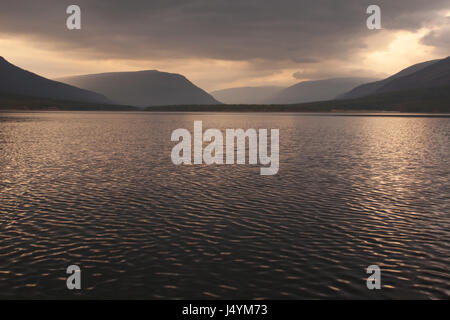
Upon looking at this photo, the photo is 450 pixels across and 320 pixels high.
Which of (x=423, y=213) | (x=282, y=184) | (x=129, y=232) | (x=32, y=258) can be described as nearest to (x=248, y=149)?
(x=282, y=184)

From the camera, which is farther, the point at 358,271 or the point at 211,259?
the point at 211,259

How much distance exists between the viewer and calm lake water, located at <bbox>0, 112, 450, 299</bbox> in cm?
1808

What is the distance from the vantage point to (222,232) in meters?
25.3

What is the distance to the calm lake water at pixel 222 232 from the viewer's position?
1808 centimetres

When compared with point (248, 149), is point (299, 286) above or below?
below

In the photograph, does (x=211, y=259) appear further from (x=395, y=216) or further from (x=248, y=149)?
(x=248, y=149)

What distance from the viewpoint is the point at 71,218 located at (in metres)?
27.8

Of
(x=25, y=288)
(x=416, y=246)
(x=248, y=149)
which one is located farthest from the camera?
(x=248, y=149)
